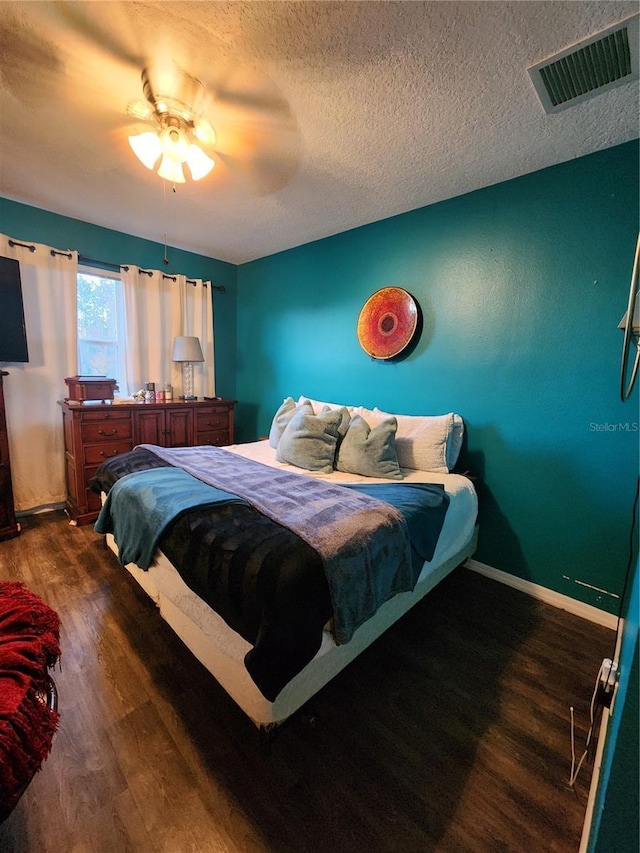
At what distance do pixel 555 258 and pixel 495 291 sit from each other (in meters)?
0.35

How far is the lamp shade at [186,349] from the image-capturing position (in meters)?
3.40

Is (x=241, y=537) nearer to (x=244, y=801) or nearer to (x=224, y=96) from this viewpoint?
(x=244, y=801)

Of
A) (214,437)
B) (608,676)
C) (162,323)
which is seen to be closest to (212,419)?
(214,437)

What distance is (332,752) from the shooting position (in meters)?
1.19

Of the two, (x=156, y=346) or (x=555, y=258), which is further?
(x=156, y=346)

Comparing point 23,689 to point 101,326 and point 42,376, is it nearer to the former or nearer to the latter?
point 42,376

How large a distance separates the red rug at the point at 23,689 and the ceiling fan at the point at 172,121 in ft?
6.34

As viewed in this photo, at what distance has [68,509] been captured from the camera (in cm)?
298

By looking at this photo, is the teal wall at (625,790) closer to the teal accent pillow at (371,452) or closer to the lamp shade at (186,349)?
the teal accent pillow at (371,452)

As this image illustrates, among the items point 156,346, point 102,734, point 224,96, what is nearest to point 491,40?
point 224,96

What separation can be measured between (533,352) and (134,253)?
360cm

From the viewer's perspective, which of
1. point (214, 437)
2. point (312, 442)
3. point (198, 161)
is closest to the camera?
point (198, 161)

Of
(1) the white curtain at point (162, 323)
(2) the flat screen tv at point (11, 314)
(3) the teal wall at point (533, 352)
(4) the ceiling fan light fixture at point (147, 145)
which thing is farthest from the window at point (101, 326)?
(3) the teal wall at point (533, 352)

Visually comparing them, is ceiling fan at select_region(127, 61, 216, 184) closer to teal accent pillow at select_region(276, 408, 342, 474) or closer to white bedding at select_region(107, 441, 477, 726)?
teal accent pillow at select_region(276, 408, 342, 474)
